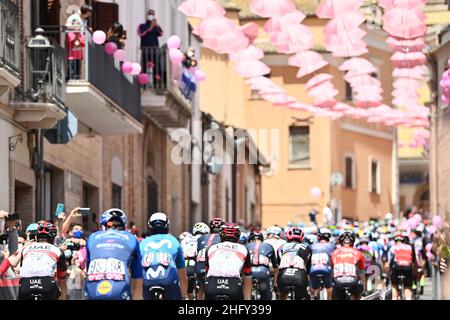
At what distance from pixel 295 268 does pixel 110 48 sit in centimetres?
848

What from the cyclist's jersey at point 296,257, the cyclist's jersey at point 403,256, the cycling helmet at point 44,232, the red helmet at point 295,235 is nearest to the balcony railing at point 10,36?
the red helmet at point 295,235

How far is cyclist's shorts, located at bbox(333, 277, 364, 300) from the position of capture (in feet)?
79.4

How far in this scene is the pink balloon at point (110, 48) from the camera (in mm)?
30000

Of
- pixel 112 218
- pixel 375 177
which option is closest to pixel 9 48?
pixel 112 218

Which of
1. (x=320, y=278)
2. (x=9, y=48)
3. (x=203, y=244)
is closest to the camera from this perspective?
(x=9, y=48)

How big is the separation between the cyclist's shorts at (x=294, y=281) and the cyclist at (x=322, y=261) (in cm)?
297

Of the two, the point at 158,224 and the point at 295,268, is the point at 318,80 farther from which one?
the point at 158,224

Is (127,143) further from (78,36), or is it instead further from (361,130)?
(361,130)

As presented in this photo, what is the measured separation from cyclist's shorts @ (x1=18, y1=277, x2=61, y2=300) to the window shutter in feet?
48.9

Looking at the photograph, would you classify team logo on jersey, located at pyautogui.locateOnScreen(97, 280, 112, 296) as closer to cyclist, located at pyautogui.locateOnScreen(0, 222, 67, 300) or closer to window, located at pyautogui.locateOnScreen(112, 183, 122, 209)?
cyclist, located at pyautogui.locateOnScreen(0, 222, 67, 300)

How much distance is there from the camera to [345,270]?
955 inches

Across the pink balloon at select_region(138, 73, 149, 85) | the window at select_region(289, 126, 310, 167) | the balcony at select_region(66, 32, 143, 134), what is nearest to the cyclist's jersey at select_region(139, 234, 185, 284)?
the balcony at select_region(66, 32, 143, 134)

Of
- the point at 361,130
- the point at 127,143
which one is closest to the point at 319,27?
the point at 361,130

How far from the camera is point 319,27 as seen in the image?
62.0m
